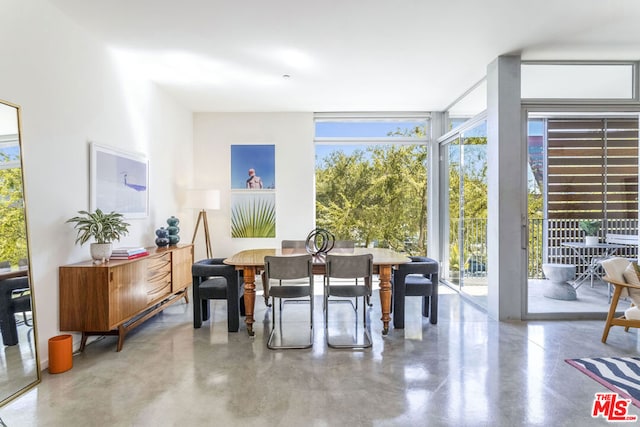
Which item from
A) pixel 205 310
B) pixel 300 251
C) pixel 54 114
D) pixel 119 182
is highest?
pixel 54 114

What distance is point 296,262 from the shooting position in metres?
3.16

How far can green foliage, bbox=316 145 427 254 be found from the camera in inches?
236

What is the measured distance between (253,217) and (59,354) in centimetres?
351

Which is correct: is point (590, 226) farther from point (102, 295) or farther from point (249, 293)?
point (102, 295)

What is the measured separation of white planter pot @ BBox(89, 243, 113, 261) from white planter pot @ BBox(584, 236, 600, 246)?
17.0 feet

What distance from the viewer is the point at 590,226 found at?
4.03 metres

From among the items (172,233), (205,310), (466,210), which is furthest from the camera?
(466,210)

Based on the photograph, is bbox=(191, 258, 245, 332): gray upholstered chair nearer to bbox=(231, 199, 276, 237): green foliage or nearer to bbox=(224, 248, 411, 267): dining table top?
bbox=(224, 248, 411, 267): dining table top

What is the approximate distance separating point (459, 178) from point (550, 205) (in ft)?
4.34

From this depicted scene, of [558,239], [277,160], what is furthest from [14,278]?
[558,239]

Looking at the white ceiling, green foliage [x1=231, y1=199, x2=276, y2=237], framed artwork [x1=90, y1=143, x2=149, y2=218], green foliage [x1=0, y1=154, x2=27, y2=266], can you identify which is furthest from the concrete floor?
the white ceiling

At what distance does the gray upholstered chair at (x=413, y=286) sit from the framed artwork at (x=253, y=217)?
9.21ft

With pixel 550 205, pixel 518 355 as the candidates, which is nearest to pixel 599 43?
pixel 550 205

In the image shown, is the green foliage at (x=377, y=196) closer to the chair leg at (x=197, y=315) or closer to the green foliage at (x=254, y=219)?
the green foliage at (x=254, y=219)
